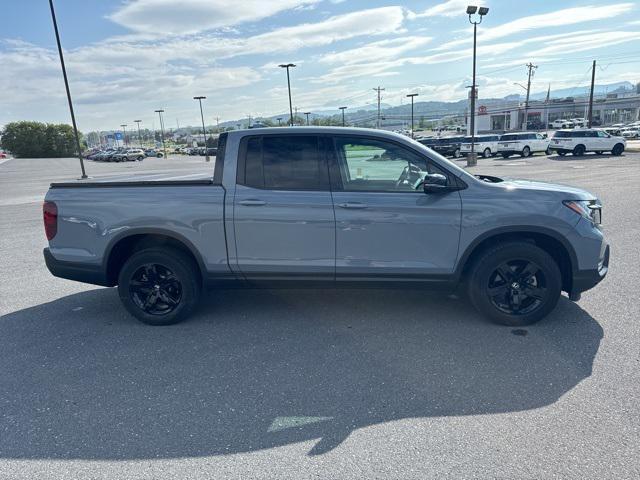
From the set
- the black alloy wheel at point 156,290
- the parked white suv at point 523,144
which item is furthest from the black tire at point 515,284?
the parked white suv at point 523,144

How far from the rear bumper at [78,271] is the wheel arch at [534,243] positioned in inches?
135

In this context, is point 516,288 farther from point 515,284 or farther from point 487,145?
point 487,145

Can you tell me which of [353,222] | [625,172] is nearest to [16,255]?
[353,222]

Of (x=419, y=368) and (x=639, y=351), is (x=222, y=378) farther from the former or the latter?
→ (x=639, y=351)

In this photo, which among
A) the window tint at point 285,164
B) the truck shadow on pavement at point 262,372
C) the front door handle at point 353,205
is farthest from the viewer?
the window tint at point 285,164

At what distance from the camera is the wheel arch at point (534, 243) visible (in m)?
3.94

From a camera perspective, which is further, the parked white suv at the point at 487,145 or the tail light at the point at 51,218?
the parked white suv at the point at 487,145

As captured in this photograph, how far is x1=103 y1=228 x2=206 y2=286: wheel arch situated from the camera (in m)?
4.16

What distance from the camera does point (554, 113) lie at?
88.4m

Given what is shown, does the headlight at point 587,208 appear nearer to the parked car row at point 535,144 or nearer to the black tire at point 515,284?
the black tire at point 515,284

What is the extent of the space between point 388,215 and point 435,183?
49 centimetres

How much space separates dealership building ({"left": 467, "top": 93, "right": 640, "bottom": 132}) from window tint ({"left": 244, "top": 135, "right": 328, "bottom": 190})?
85378 millimetres

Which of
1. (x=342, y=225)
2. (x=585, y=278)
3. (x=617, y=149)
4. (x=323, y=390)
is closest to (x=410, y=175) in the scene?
(x=342, y=225)

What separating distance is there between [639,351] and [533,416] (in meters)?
1.44
